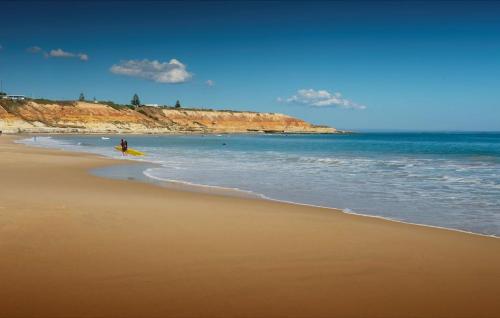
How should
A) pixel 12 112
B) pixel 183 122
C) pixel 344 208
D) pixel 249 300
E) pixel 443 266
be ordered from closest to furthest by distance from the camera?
pixel 249 300 → pixel 443 266 → pixel 344 208 → pixel 12 112 → pixel 183 122

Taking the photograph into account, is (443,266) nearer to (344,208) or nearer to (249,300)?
(249,300)

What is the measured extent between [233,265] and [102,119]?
142157mm

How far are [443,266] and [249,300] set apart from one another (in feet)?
10.2

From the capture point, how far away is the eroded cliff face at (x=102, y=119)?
115 m

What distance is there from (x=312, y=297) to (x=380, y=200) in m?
8.61

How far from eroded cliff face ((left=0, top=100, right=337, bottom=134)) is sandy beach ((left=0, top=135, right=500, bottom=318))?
109133 millimetres

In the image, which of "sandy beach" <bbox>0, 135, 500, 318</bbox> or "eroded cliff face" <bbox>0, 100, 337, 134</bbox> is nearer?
"sandy beach" <bbox>0, 135, 500, 318</bbox>

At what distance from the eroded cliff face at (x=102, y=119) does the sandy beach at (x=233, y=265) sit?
358 feet

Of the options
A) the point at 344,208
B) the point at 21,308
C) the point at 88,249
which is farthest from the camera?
the point at 344,208

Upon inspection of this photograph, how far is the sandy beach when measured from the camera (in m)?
4.90

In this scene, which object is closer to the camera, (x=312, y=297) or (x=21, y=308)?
(x=21, y=308)

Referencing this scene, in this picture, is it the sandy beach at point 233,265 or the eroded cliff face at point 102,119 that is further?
the eroded cliff face at point 102,119

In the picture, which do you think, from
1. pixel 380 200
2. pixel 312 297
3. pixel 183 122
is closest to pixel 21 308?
pixel 312 297

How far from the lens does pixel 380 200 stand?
13219mm
